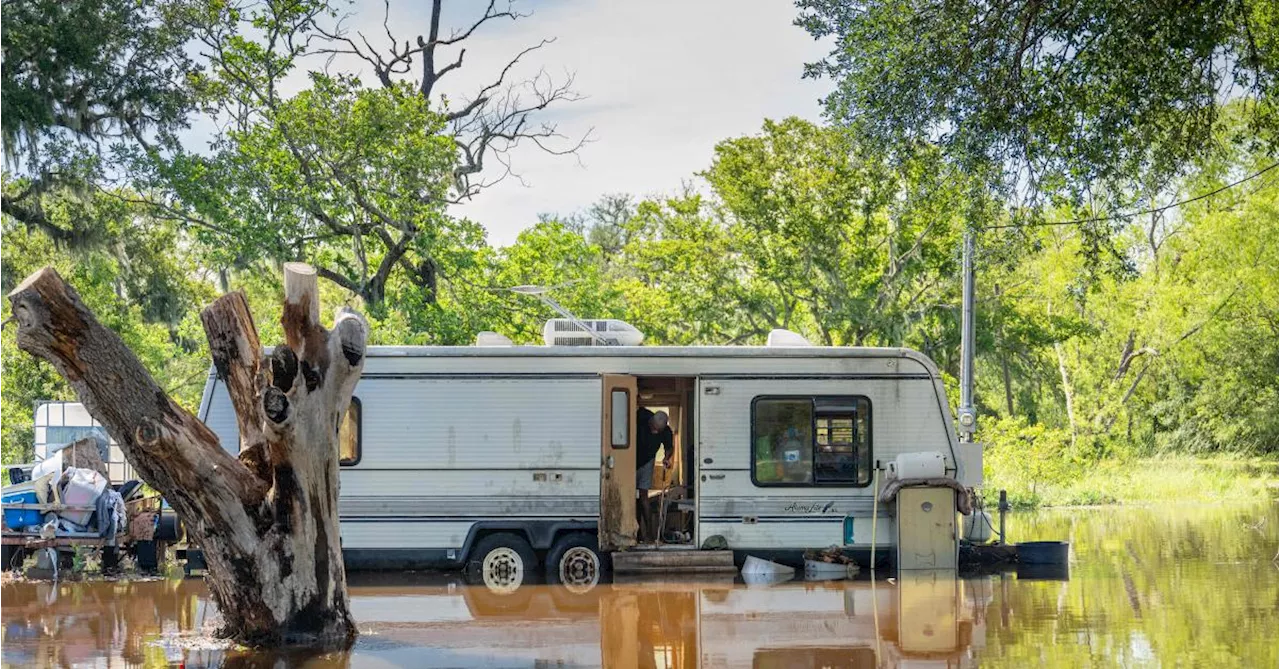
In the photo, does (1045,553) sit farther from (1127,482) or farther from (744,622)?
(1127,482)

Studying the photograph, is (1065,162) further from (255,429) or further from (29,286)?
(29,286)

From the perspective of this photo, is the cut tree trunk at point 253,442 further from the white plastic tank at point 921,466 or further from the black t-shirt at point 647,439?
the white plastic tank at point 921,466

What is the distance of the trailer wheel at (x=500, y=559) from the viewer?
1617 centimetres

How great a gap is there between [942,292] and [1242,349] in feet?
43.7

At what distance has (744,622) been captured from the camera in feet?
42.3

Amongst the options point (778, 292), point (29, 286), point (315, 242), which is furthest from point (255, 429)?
point (778, 292)

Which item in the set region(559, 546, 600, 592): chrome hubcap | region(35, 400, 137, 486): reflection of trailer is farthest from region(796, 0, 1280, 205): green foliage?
region(35, 400, 137, 486): reflection of trailer

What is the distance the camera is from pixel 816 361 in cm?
1639

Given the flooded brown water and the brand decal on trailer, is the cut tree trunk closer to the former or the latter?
the flooded brown water

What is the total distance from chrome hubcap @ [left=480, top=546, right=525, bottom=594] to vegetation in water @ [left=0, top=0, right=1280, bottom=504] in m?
5.67

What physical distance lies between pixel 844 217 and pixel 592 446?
15637 mm

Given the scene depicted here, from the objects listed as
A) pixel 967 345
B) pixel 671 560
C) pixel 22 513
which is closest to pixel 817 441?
pixel 671 560

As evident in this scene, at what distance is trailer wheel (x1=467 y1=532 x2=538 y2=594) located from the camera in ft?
53.1

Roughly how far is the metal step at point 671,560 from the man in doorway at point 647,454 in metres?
0.68
